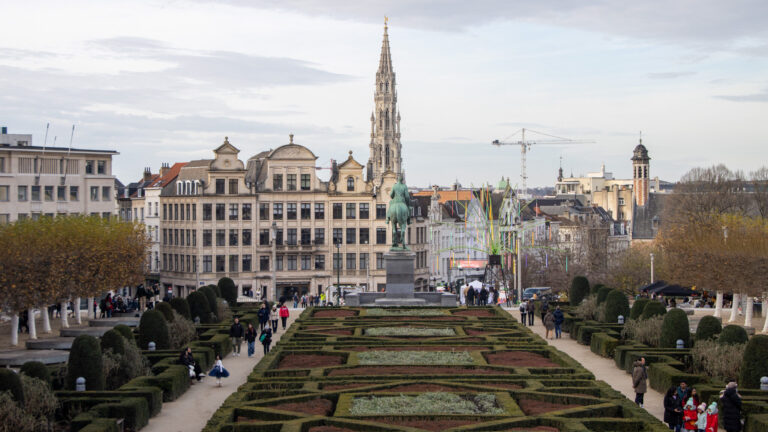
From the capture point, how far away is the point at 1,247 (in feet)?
163

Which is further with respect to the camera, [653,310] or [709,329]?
[653,310]

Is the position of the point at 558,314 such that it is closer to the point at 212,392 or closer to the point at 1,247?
the point at 212,392

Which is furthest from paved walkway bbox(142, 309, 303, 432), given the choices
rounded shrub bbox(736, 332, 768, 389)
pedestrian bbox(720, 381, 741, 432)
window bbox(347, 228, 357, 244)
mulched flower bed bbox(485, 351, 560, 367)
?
window bbox(347, 228, 357, 244)

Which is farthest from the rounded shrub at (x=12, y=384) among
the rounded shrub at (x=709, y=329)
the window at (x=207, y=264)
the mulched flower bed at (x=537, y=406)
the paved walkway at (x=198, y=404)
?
the window at (x=207, y=264)

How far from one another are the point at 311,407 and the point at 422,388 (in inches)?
168

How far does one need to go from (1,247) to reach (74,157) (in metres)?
38.0

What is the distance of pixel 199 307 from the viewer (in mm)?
53562

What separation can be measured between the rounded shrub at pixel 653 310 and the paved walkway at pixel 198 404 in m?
17.0

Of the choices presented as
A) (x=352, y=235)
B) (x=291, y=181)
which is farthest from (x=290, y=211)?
(x=352, y=235)

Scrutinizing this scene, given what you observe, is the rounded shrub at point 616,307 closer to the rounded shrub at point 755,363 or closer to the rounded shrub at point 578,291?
the rounded shrub at point 578,291

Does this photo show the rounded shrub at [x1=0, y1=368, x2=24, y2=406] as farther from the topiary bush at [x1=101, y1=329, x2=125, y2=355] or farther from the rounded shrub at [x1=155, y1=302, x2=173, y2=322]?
the rounded shrub at [x1=155, y1=302, x2=173, y2=322]

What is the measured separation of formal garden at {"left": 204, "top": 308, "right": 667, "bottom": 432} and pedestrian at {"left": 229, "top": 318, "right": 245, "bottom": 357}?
6.57 feet

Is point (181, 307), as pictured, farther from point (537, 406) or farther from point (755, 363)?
point (755, 363)

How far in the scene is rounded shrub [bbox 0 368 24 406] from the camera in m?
26.5
